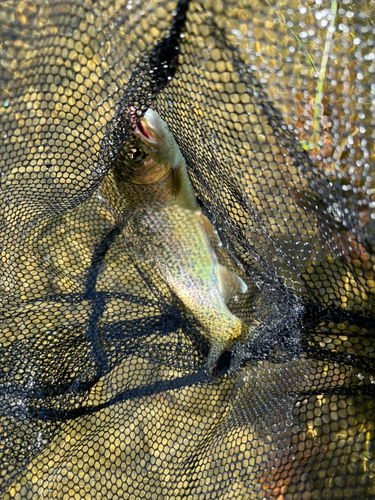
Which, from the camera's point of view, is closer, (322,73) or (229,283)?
(322,73)

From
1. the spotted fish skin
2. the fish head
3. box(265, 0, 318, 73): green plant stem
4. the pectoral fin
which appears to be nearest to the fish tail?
the spotted fish skin

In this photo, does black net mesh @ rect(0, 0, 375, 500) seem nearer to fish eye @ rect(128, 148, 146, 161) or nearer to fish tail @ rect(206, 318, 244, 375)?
fish tail @ rect(206, 318, 244, 375)

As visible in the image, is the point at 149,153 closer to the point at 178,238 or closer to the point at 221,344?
the point at 178,238

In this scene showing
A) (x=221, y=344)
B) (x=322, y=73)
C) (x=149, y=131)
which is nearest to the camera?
(x=322, y=73)

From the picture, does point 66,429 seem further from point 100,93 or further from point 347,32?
point 347,32

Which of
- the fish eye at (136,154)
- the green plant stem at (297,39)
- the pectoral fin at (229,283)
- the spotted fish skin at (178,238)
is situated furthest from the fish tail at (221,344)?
the green plant stem at (297,39)

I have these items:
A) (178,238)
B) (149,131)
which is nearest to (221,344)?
(178,238)

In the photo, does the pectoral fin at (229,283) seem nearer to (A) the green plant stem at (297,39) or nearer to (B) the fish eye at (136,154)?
(B) the fish eye at (136,154)
